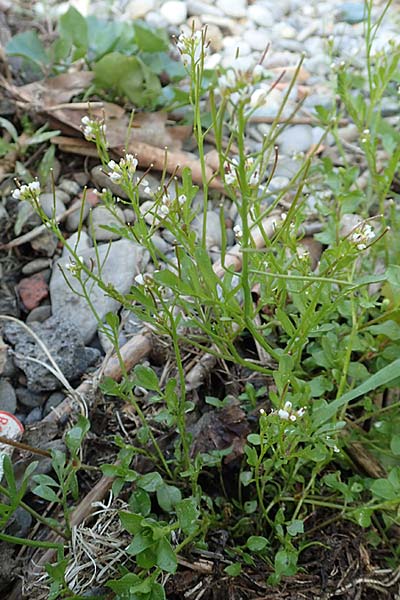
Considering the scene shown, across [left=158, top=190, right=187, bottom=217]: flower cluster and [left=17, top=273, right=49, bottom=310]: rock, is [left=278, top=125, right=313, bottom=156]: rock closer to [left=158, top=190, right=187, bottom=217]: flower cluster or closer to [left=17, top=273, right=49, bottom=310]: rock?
Result: [left=17, top=273, right=49, bottom=310]: rock

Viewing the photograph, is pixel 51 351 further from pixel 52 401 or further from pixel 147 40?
pixel 147 40

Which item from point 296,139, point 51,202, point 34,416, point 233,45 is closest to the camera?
point 34,416

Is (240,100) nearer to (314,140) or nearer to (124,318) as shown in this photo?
(124,318)

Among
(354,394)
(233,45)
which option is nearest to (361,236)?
(354,394)

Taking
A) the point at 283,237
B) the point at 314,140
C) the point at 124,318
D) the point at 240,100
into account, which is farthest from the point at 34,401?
the point at 314,140

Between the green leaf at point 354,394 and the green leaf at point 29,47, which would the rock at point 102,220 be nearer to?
the green leaf at point 29,47

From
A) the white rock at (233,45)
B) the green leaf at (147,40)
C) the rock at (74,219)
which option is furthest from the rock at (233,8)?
the rock at (74,219)
